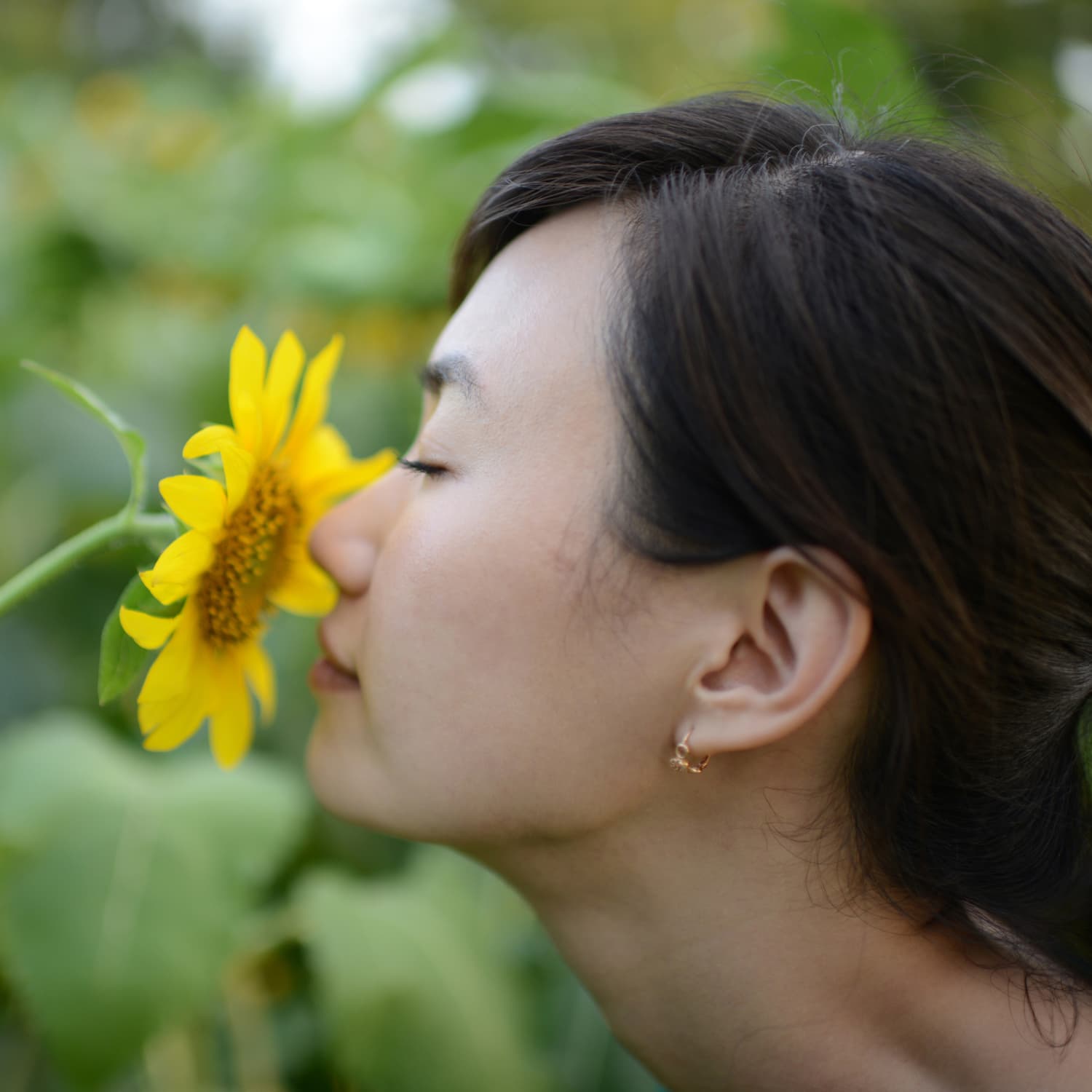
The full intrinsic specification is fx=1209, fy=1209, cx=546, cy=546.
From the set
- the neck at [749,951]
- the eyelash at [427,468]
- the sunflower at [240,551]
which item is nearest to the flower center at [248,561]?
the sunflower at [240,551]

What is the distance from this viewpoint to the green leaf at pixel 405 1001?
1.21 m

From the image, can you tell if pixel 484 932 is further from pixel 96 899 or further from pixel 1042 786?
pixel 1042 786

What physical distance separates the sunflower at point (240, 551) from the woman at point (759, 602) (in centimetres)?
6

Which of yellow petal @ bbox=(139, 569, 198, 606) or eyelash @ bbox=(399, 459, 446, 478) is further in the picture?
eyelash @ bbox=(399, 459, 446, 478)

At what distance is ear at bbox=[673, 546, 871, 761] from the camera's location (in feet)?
2.64

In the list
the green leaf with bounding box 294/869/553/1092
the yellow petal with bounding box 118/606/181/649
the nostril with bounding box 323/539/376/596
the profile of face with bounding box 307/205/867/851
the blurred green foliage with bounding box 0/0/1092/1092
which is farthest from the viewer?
the green leaf with bounding box 294/869/553/1092

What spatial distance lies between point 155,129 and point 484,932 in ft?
4.86

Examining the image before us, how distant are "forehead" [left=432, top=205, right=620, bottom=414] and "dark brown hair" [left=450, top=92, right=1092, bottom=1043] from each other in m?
0.02

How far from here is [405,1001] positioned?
49.1 inches

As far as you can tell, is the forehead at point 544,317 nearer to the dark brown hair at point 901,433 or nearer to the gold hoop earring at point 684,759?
the dark brown hair at point 901,433

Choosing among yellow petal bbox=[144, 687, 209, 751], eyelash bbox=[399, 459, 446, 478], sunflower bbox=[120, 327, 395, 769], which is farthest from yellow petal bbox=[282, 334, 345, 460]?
yellow petal bbox=[144, 687, 209, 751]

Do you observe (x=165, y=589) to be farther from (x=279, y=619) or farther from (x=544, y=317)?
(x=279, y=619)

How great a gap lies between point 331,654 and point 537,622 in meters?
0.22

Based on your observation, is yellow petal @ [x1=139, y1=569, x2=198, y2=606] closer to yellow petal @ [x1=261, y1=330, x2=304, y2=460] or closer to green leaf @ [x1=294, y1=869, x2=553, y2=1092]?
yellow petal @ [x1=261, y1=330, x2=304, y2=460]
